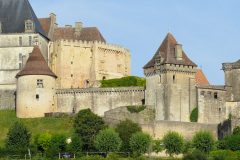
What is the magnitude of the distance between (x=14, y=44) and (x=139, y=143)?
22.5m

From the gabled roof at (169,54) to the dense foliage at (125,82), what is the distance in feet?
14.6

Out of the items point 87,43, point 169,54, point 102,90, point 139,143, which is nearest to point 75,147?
point 139,143

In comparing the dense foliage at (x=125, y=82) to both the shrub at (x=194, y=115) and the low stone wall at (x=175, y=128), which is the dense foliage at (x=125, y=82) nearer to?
the shrub at (x=194, y=115)

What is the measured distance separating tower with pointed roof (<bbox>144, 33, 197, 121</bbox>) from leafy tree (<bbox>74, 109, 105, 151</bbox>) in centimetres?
714

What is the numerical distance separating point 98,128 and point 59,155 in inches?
220

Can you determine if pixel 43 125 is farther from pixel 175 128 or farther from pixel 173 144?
pixel 173 144

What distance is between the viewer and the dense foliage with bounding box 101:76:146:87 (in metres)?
107

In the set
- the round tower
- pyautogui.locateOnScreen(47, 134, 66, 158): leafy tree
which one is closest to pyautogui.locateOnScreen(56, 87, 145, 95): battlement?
the round tower

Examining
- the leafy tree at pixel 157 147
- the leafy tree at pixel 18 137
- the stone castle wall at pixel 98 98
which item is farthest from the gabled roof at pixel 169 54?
the leafy tree at pixel 18 137

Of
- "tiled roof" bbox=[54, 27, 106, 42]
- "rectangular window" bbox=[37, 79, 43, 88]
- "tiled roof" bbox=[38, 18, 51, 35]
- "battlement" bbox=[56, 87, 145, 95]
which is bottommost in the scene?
"battlement" bbox=[56, 87, 145, 95]

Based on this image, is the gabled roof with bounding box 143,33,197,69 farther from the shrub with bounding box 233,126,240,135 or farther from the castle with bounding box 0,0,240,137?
the shrub with bounding box 233,126,240,135

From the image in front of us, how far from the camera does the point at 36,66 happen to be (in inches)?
4117

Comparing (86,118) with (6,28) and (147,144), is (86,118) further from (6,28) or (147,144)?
(6,28)

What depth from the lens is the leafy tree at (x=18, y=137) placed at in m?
93.2
